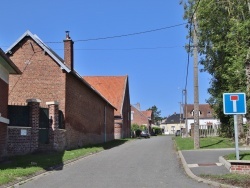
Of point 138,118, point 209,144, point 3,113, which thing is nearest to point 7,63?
point 3,113

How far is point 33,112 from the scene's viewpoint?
21172mm

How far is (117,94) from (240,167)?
50832 millimetres

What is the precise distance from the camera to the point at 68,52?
2931 centimetres

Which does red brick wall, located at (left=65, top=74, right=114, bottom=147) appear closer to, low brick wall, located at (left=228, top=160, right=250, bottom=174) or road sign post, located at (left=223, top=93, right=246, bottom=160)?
road sign post, located at (left=223, top=93, right=246, bottom=160)

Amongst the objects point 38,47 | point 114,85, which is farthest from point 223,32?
point 114,85

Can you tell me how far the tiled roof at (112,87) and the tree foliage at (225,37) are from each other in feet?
81.1

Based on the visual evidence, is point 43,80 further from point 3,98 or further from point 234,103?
point 234,103

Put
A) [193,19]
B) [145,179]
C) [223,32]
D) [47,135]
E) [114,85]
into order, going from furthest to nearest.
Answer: [114,85], [223,32], [193,19], [47,135], [145,179]

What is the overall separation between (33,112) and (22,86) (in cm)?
634

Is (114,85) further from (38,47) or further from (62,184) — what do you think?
(62,184)

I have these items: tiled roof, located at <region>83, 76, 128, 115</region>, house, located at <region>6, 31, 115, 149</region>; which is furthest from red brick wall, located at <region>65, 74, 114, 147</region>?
tiled roof, located at <region>83, 76, 128, 115</region>

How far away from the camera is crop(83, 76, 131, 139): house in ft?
193

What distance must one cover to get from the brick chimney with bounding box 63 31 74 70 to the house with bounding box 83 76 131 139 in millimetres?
28599

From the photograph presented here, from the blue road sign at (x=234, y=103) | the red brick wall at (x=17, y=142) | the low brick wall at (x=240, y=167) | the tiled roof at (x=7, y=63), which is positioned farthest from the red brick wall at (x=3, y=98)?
the low brick wall at (x=240, y=167)
